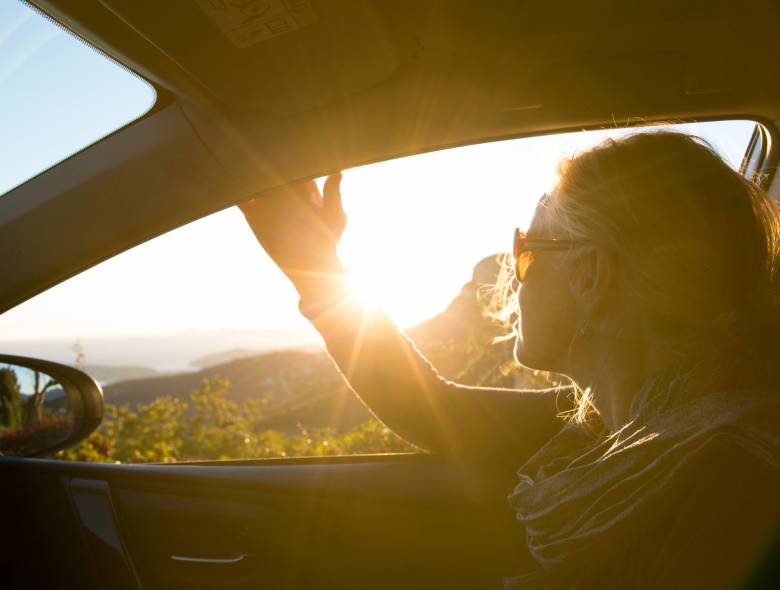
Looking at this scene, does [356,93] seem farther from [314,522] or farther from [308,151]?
[314,522]

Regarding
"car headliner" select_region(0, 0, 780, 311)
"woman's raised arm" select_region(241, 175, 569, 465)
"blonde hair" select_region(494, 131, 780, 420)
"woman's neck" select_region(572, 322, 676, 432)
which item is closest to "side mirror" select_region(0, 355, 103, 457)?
"car headliner" select_region(0, 0, 780, 311)

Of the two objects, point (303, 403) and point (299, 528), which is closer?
point (299, 528)

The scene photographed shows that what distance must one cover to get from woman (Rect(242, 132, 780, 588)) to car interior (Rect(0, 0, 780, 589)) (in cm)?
30

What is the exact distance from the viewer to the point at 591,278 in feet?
5.87

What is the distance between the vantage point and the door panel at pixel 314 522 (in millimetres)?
2307

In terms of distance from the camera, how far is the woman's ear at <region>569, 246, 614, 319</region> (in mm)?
1750

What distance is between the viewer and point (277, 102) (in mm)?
1959

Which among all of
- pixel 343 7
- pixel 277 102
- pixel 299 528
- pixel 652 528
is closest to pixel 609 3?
pixel 343 7

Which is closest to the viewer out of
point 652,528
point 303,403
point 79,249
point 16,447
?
point 652,528

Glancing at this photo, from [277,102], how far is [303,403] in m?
7.91

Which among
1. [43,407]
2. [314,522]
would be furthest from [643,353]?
[43,407]

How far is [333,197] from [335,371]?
6.56 meters

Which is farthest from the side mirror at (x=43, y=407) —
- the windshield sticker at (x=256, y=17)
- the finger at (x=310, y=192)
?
the windshield sticker at (x=256, y=17)

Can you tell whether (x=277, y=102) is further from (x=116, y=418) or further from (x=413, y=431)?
(x=116, y=418)
